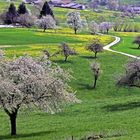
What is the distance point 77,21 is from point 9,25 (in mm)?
28541

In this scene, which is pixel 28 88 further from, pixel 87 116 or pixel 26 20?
pixel 26 20

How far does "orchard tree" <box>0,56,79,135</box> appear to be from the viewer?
41781mm

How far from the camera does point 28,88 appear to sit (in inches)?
1686

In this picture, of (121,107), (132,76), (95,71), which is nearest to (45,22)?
(95,71)

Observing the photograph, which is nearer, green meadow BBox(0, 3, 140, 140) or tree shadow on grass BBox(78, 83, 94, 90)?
green meadow BBox(0, 3, 140, 140)

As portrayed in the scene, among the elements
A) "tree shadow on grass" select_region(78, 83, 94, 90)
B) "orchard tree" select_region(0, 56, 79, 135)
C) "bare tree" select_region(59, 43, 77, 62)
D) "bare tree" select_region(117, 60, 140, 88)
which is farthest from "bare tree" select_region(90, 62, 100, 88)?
"orchard tree" select_region(0, 56, 79, 135)

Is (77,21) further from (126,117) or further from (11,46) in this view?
(126,117)

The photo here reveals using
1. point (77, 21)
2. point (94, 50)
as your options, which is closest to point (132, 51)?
point (94, 50)

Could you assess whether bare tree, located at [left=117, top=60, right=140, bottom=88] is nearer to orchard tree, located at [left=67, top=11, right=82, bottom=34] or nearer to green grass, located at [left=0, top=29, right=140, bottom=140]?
green grass, located at [left=0, top=29, right=140, bottom=140]

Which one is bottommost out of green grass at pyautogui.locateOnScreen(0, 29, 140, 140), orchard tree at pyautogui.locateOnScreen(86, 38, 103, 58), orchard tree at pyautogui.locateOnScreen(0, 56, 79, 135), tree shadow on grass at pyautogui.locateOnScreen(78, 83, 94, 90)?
tree shadow on grass at pyautogui.locateOnScreen(78, 83, 94, 90)

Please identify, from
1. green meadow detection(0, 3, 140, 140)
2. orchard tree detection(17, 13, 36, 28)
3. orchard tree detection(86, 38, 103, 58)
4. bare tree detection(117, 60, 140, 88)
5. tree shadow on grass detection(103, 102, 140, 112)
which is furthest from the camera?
orchard tree detection(17, 13, 36, 28)

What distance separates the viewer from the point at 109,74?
309ft

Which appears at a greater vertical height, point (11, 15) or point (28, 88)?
point (11, 15)

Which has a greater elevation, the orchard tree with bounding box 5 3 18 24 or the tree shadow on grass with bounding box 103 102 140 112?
the orchard tree with bounding box 5 3 18 24
